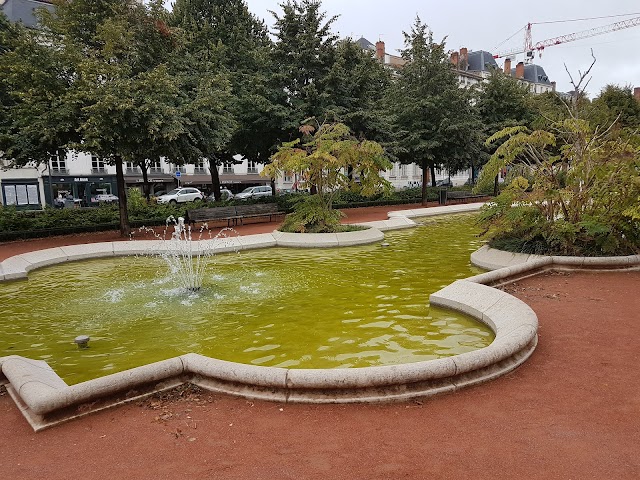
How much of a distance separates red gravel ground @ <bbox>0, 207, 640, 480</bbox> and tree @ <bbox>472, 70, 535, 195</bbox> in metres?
28.3

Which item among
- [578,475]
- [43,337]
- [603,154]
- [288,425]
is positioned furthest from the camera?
[603,154]

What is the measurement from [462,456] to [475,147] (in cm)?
2653

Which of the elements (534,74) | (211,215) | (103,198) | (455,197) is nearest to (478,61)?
(534,74)

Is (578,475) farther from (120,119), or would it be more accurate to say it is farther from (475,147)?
(475,147)

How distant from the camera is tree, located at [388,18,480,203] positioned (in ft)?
86.3

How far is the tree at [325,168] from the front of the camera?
15266 mm

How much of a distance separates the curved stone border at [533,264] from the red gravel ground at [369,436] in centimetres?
375

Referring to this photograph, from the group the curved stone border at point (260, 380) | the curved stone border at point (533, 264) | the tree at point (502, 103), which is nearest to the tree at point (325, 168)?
the curved stone border at point (533, 264)

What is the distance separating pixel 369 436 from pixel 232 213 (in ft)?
55.3

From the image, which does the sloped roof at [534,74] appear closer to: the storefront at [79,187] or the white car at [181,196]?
the white car at [181,196]

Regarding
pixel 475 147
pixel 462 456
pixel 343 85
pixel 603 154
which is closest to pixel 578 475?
pixel 462 456

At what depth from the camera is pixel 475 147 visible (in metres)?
27.8

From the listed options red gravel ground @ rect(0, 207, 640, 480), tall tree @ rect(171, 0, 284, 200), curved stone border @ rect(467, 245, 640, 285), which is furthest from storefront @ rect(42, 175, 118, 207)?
red gravel ground @ rect(0, 207, 640, 480)

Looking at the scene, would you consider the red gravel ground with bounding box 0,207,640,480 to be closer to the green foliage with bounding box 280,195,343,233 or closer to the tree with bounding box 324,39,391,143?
the green foliage with bounding box 280,195,343,233
